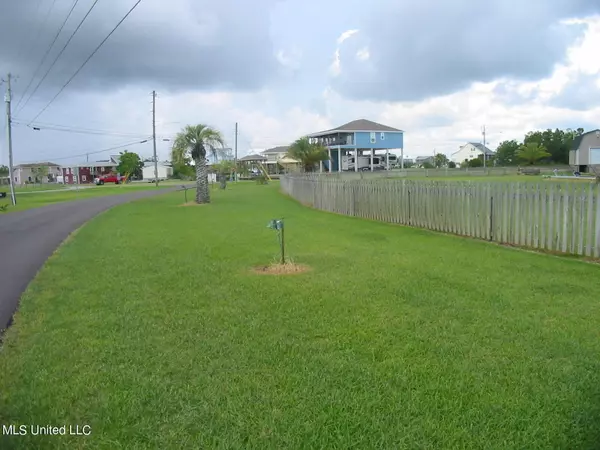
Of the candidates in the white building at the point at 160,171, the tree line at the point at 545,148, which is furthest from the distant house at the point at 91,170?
the tree line at the point at 545,148

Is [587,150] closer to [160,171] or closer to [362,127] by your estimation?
[362,127]

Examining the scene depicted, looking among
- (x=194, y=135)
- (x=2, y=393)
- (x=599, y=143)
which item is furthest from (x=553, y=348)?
(x=599, y=143)

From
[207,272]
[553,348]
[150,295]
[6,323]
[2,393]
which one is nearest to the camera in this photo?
[2,393]

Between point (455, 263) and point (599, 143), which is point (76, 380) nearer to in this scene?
point (455, 263)

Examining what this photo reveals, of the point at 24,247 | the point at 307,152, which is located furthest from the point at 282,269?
the point at 307,152

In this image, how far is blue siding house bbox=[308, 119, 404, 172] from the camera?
71562 millimetres

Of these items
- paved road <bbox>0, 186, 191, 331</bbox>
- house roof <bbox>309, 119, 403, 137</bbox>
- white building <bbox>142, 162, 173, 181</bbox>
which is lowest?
paved road <bbox>0, 186, 191, 331</bbox>

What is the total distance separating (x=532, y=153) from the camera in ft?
251

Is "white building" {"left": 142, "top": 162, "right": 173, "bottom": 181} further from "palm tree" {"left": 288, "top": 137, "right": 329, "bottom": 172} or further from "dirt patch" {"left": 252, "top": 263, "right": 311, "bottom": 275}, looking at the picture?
"dirt patch" {"left": 252, "top": 263, "right": 311, "bottom": 275}

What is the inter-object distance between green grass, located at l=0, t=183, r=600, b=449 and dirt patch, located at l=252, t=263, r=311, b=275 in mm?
258

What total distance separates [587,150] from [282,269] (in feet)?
187

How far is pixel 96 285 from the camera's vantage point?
25.9 feet

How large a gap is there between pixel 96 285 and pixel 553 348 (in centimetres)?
623

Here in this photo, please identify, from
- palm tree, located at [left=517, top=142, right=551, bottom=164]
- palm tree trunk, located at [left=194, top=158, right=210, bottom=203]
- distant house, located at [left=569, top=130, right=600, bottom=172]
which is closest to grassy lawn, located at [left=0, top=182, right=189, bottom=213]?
palm tree trunk, located at [left=194, top=158, right=210, bottom=203]
